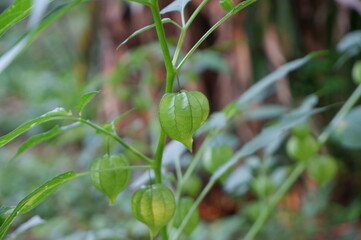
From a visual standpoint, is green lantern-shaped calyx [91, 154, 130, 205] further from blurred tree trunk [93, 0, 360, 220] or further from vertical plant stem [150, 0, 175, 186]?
blurred tree trunk [93, 0, 360, 220]

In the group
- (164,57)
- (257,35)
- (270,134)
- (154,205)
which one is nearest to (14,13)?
(164,57)

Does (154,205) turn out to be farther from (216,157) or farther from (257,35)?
(257,35)

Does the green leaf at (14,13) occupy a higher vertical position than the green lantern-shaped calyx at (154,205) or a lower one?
higher

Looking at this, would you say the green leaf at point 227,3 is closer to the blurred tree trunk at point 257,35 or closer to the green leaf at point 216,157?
the green leaf at point 216,157

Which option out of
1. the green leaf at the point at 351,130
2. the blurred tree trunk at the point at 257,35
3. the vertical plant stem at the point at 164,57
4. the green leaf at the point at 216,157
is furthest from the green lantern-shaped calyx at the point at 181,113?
the blurred tree trunk at the point at 257,35

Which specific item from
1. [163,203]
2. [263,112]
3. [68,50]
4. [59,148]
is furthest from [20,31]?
[163,203]

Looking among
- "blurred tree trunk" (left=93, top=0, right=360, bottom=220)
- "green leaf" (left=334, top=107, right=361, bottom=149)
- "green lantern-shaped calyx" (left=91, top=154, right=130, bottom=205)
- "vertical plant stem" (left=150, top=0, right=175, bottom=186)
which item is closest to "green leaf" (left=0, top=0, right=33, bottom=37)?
"vertical plant stem" (left=150, top=0, right=175, bottom=186)

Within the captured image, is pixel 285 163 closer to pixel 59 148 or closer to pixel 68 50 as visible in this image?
pixel 59 148
